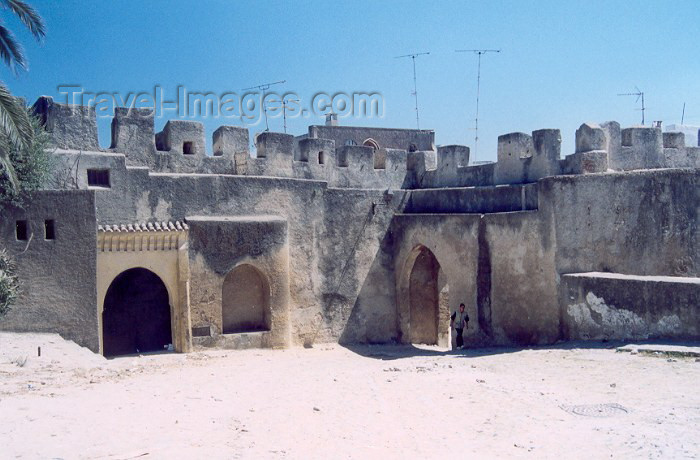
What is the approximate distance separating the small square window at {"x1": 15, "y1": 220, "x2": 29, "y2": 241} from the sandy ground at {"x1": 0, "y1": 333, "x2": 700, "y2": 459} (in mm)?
1706

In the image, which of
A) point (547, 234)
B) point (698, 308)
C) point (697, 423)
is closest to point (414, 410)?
point (697, 423)

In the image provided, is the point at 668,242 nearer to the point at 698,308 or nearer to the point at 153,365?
the point at 698,308

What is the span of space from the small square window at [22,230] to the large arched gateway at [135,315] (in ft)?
11.6

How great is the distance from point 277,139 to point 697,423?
10.5 metres

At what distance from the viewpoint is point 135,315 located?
49.8 ft

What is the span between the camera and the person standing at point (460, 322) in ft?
46.1

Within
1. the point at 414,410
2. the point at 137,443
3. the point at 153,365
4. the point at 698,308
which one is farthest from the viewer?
the point at 153,365

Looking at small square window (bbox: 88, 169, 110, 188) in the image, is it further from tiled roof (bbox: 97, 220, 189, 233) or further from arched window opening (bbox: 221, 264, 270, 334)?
arched window opening (bbox: 221, 264, 270, 334)

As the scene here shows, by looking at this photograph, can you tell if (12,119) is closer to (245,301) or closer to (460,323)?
(245,301)

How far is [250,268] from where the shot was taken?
1430 centimetres

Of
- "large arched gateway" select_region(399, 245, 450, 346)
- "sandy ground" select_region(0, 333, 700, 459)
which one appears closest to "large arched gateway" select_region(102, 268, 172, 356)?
"sandy ground" select_region(0, 333, 700, 459)

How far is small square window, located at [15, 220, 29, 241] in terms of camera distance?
11375 mm

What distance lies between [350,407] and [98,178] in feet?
24.0

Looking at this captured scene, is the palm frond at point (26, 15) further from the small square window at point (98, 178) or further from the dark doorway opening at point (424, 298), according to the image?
the dark doorway opening at point (424, 298)
